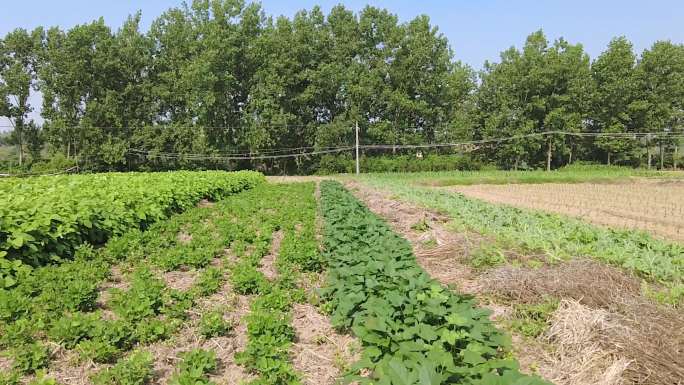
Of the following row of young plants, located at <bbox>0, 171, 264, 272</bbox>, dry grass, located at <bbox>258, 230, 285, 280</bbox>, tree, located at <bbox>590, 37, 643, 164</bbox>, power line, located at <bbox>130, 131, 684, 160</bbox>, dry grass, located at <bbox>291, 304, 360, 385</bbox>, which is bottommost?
dry grass, located at <bbox>291, 304, 360, 385</bbox>

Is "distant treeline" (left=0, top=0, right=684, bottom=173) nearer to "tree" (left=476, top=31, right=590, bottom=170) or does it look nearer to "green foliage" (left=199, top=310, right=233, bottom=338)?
"tree" (left=476, top=31, right=590, bottom=170)

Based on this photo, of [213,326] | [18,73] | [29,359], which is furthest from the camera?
[18,73]

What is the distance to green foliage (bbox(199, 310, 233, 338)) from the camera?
411cm

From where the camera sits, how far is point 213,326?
13.4ft

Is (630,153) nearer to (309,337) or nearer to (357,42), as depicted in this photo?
(357,42)

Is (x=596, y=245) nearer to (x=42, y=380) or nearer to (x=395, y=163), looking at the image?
(x=42, y=380)

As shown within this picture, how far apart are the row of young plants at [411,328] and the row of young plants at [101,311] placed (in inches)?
49.3

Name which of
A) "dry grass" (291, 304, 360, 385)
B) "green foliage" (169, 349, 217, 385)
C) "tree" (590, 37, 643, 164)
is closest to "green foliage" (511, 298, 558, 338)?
"dry grass" (291, 304, 360, 385)

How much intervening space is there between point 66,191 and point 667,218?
1508 cm

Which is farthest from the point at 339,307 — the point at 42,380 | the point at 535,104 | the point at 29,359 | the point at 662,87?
the point at 662,87

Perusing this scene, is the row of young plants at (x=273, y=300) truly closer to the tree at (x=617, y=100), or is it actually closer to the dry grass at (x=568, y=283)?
the dry grass at (x=568, y=283)

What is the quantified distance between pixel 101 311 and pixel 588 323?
4.51 metres

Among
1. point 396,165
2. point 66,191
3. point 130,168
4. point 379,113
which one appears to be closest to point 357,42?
point 379,113

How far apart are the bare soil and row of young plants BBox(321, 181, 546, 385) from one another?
Result: 1.43 ft
